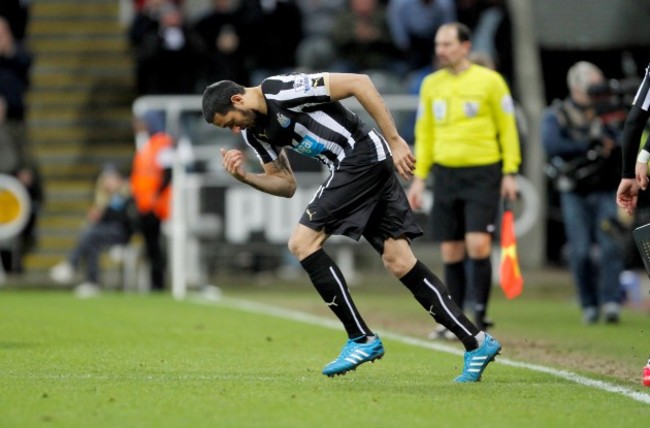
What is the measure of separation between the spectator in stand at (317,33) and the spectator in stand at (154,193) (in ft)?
10.5

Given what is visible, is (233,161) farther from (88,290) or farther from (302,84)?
(88,290)

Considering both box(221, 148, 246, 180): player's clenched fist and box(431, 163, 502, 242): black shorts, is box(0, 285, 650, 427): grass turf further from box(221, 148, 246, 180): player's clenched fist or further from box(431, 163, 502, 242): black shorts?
box(221, 148, 246, 180): player's clenched fist

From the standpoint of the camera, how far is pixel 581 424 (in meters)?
7.12

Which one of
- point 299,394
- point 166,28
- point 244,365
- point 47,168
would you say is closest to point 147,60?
point 166,28

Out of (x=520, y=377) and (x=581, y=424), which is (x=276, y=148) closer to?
(x=520, y=377)

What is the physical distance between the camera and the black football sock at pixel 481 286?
491 inches

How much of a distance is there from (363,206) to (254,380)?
1.18 m

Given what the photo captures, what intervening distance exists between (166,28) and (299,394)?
15.7m

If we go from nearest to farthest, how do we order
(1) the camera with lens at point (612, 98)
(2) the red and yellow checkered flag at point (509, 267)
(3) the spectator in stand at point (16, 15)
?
1. (2) the red and yellow checkered flag at point (509, 267)
2. (1) the camera with lens at point (612, 98)
3. (3) the spectator in stand at point (16, 15)

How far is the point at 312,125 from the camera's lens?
8938mm

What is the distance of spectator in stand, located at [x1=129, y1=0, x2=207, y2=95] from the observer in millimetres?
23031

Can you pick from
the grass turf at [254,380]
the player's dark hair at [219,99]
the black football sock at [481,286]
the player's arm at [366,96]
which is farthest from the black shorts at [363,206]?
the black football sock at [481,286]

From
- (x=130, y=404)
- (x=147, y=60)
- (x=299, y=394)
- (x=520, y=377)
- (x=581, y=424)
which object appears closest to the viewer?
(x=581, y=424)

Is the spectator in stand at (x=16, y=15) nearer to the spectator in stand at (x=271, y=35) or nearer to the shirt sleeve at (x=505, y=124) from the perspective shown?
the spectator in stand at (x=271, y=35)
